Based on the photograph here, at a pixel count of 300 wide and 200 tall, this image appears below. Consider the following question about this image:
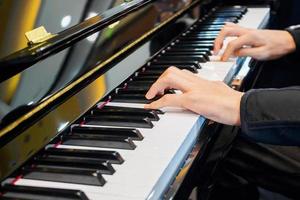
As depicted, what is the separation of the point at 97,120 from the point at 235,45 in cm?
66

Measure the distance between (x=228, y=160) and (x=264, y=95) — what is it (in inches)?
19.8

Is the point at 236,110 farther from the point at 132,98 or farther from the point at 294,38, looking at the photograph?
the point at 294,38

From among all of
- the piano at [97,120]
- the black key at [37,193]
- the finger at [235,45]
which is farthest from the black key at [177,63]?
the black key at [37,193]

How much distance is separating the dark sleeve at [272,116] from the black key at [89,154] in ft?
1.09

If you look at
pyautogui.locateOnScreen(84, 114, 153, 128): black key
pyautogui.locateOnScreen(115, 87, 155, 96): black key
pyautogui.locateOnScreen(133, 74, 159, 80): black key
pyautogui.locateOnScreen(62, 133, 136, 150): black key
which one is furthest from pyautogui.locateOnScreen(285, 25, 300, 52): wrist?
pyautogui.locateOnScreen(62, 133, 136, 150): black key

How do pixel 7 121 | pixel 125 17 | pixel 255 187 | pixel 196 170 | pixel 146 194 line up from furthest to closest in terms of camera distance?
pixel 255 187 < pixel 125 17 < pixel 196 170 < pixel 7 121 < pixel 146 194

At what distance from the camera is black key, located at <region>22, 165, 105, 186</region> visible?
776mm

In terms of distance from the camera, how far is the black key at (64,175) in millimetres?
776

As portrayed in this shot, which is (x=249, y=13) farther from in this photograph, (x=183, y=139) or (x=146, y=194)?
(x=146, y=194)

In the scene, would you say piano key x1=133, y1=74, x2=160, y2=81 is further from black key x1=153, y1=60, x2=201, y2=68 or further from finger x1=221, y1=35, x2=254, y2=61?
finger x1=221, y1=35, x2=254, y2=61

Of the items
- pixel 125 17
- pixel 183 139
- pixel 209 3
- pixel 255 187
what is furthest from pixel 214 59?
pixel 209 3

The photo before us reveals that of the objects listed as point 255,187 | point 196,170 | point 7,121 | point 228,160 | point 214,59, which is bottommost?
point 255,187

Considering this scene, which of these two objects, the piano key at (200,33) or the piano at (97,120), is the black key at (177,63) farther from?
the piano key at (200,33)

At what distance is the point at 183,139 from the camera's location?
3.03ft
